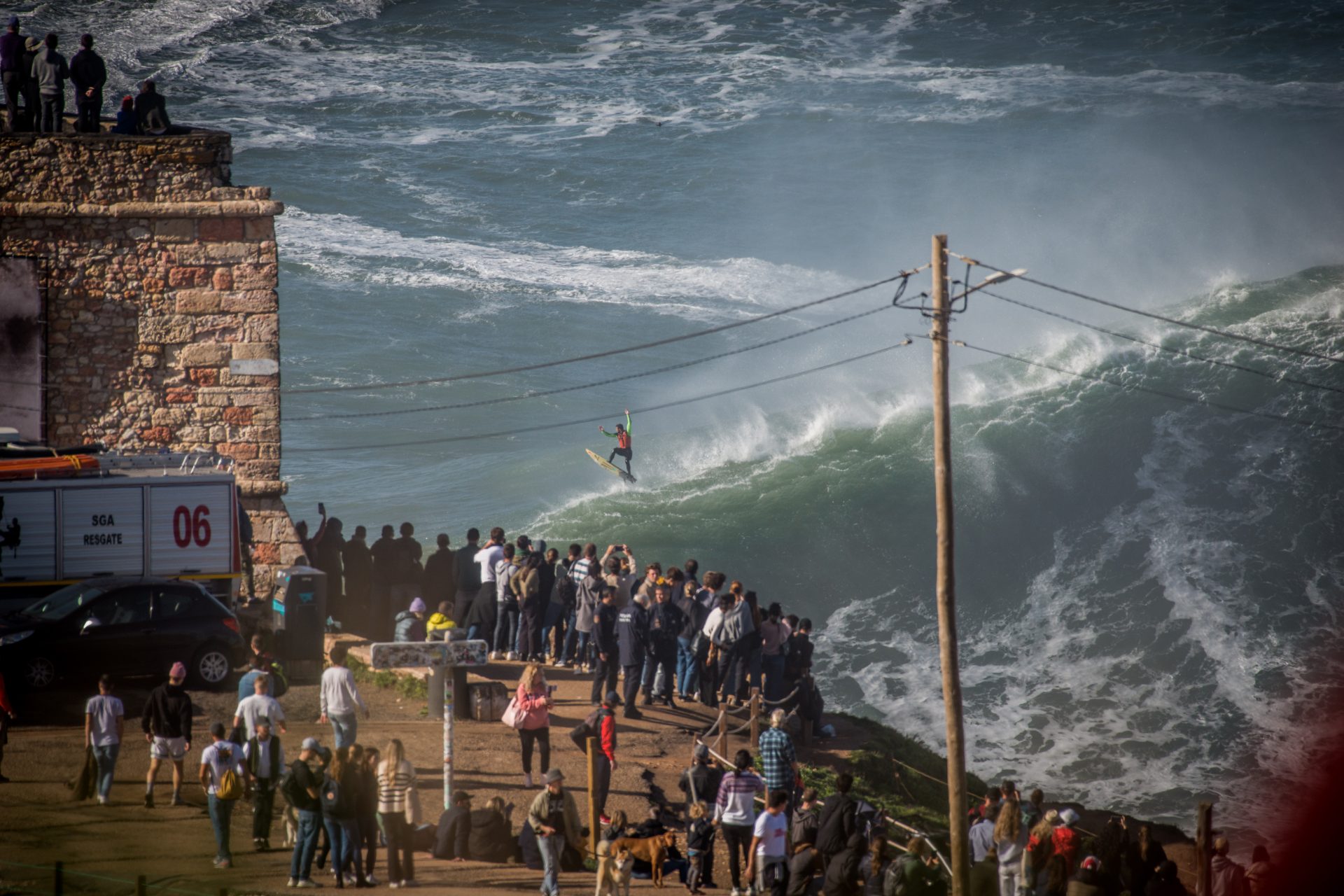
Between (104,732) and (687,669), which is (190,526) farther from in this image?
(687,669)

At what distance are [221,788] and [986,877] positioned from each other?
700 cm

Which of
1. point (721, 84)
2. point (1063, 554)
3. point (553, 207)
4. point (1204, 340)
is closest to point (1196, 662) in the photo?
point (1063, 554)

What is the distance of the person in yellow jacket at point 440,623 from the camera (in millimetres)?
15481

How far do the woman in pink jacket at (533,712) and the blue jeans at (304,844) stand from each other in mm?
3036

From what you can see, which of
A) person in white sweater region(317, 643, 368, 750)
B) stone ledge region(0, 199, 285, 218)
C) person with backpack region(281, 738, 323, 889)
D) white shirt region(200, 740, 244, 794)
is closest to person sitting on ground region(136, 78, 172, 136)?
stone ledge region(0, 199, 285, 218)

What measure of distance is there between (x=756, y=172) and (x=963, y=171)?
32.6 feet

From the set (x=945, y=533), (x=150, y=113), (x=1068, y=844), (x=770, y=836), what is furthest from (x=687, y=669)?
(x=150, y=113)

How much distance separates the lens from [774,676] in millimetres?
18203

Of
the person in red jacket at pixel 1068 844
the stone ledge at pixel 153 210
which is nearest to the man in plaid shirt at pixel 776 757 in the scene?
the person in red jacket at pixel 1068 844

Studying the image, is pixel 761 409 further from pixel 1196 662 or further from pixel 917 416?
pixel 1196 662

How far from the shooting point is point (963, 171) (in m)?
67.4

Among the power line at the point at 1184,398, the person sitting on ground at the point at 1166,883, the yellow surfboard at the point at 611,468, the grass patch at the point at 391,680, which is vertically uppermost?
the power line at the point at 1184,398

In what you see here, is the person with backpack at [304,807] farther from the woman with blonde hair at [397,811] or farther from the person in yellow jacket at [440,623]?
the person in yellow jacket at [440,623]

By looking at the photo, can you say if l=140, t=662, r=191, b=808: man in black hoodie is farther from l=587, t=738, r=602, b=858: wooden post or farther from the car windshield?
l=587, t=738, r=602, b=858: wooden post
